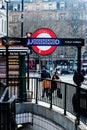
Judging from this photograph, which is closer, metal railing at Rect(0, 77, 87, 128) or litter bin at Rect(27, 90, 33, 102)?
metal railing at Rect(0, 77, 87, 128)

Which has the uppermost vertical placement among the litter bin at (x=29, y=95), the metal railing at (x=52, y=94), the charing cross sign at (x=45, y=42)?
the charing cross sign at (x=45, y=42)

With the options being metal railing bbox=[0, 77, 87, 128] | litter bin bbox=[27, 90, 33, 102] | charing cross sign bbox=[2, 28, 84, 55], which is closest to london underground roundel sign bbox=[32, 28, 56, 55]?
charing cross sign bbox=[2, 28, 84, 55]

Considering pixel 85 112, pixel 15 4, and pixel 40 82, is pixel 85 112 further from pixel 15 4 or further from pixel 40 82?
pixel 15 4

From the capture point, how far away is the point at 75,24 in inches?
3420

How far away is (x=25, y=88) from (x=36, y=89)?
0.56 meters

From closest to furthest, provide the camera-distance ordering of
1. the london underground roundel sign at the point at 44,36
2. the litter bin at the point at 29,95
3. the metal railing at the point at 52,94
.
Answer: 1. the london underground roundel sign at the point at 44,36
2. the metal railing at the point at 52,94
3. the litter bin at the point at 29,95

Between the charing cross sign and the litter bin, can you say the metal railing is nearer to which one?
the litter bin

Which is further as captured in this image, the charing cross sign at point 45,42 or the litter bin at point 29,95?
the litter bin at point 29,95

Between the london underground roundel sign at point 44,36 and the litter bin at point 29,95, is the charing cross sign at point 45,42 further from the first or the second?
the litter bin at point 29,95

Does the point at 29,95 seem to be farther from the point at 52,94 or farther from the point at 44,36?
the point at 44,36

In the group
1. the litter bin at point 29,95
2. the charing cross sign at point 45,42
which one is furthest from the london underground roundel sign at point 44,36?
the litter bin at point 29,95

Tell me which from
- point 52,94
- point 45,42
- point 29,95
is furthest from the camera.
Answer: point 29,95

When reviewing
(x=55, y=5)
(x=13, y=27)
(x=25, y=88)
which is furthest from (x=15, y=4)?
(x=25, y=88)

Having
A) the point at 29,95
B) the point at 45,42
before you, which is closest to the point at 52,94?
the point at 29,95
